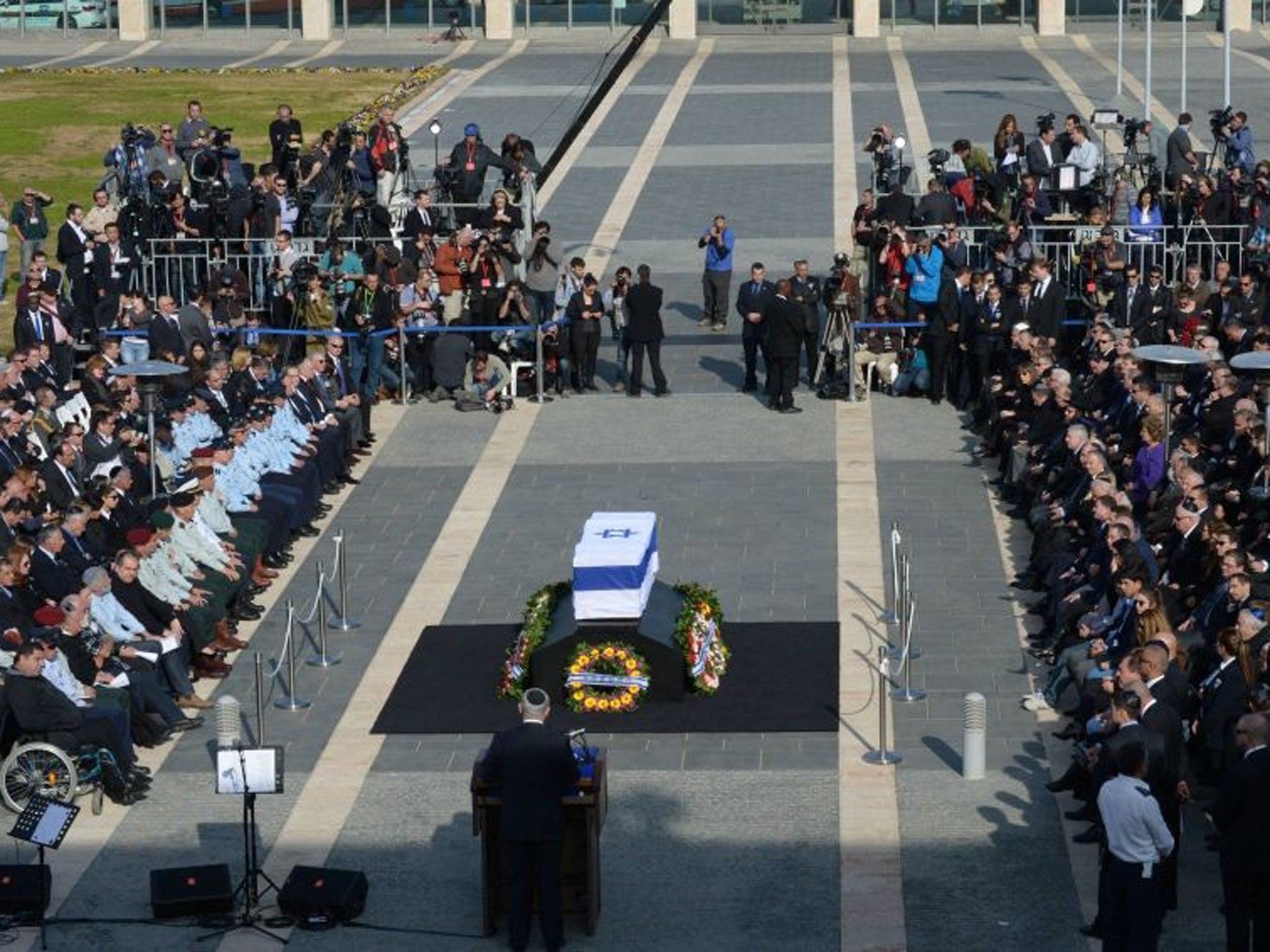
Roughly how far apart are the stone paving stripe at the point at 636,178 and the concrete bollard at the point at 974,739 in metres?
18.9

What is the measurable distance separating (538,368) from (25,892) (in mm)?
15668

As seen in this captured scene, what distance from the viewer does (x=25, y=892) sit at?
55.1 feet

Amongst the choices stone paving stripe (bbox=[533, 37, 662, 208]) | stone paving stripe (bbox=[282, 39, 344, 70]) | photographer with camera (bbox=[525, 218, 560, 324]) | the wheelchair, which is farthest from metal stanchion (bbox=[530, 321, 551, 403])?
stone paving stripe (bbox=[282, 39, 344, 70])

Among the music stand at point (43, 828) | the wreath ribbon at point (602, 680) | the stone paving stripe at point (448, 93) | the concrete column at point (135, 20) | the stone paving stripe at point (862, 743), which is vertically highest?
the concrete column at point (135, 20)

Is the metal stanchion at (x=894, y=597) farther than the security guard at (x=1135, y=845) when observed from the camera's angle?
Yes

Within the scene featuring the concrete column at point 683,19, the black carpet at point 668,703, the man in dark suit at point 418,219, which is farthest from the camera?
the concrete column at point 683,19

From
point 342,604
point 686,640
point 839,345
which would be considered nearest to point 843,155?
point 839,345

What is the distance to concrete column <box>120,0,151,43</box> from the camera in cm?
6756

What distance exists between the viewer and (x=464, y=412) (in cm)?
3128

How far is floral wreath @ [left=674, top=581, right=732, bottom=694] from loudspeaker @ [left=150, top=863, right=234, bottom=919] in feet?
16.6

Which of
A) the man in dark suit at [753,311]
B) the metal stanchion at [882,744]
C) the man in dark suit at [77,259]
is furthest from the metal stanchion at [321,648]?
the man in dark suit at [77,259]

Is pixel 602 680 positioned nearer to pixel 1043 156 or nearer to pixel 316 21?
pixel 1043 156

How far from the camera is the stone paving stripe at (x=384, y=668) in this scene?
18.4 metres

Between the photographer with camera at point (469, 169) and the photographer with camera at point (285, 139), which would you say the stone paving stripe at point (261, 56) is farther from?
the photographer with camera at point (469, 169)
